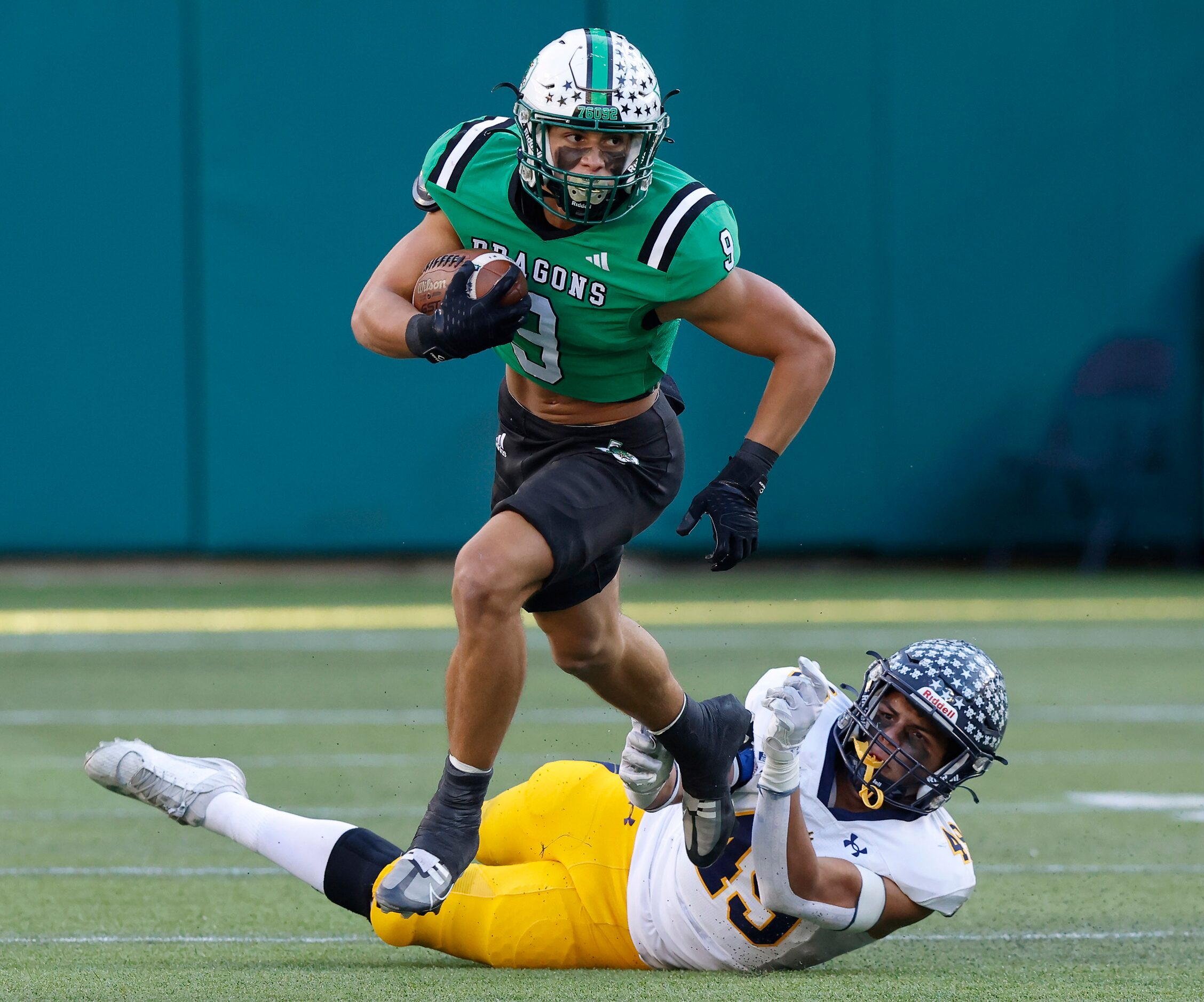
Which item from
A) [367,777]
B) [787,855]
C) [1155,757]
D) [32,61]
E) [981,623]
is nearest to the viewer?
[787,855]

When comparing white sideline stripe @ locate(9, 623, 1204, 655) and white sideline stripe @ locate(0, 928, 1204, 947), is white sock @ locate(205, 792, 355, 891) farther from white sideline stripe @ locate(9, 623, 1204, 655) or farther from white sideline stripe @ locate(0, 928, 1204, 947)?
white sideline stripe @ locate(9, 623, 1204, 655)

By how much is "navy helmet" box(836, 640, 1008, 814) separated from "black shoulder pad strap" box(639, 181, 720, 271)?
0.95 meters

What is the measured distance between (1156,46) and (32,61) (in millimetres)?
7883

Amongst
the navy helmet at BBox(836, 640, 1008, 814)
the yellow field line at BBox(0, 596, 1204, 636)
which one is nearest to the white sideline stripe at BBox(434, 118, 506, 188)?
the navy helmet at BBox(836, 640, 1008, 814)

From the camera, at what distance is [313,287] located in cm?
1227

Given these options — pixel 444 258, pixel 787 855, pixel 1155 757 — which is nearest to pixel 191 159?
pixel 1155 757

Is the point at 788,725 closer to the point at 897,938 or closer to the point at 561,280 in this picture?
the point at 561,280

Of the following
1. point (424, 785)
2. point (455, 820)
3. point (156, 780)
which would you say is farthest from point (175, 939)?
point (424, 785)

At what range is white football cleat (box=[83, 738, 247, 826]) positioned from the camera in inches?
167

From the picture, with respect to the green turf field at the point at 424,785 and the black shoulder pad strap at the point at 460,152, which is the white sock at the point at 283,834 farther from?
the black shoulder pad strap at the point at 460,152

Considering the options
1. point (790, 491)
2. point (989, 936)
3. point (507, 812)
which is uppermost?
point (507, 812)

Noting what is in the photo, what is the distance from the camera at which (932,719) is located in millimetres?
3684

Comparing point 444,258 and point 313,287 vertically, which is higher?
point 444,258

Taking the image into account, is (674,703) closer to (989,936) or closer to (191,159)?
(989,936)
